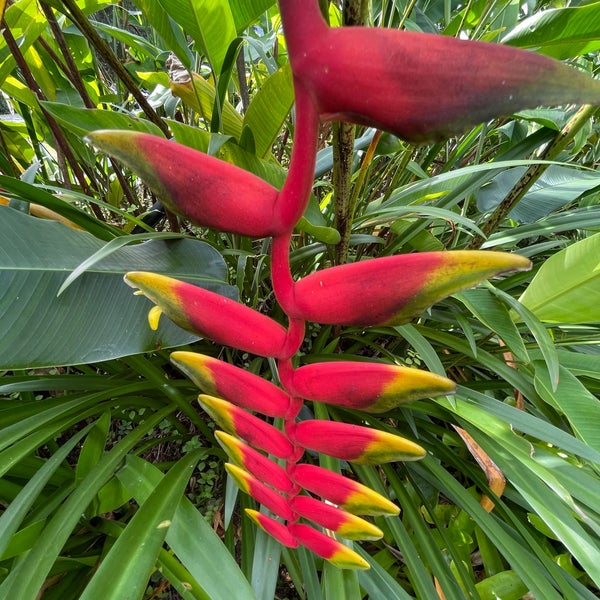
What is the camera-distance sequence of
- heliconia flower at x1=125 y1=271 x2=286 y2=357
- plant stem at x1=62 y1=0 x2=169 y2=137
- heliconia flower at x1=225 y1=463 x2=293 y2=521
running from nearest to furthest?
heliconia flower at x1=125 y1=271 x2=286 y2=357, heliconia flower at x1=225 y1=463 x2=293 y2=521, plant stem at x1=62 y1=0 x2=169 y2=137

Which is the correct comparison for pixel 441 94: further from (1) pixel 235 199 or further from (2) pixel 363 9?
(2) pixel 363 9

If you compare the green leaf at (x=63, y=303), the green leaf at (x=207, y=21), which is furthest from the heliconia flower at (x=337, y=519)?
the green leaf at (x=207, y=21)

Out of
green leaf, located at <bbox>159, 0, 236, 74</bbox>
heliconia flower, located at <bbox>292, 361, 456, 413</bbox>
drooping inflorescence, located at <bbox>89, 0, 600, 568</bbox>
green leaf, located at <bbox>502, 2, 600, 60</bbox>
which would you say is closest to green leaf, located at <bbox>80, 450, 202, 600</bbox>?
drooping inflorescence, located at <bbox>89, 0, 600, 568</bbox>

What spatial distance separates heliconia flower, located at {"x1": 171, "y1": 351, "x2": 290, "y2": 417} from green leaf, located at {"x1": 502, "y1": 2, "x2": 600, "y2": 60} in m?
0.58

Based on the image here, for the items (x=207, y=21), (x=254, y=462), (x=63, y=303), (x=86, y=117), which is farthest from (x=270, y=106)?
(x=254, y=462)

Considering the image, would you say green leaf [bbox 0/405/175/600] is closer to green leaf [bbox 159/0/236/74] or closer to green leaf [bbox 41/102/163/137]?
green leaf [bbox 41/102/163/137]

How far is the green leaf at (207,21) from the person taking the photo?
576 millimetres

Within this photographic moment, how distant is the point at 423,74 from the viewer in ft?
0.45

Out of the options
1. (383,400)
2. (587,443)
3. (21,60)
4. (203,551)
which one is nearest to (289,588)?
(203,551)

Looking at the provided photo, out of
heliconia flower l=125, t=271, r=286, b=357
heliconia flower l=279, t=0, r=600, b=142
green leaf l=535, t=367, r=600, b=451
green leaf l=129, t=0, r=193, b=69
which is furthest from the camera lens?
green leaf l=129, t=0, r=193, b=69

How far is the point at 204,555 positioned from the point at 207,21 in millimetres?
653

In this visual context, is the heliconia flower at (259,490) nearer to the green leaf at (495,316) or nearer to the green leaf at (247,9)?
the green leaf at (495,316)

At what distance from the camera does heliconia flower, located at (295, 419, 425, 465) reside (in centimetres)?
27

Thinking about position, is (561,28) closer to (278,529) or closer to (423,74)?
(423,74)
